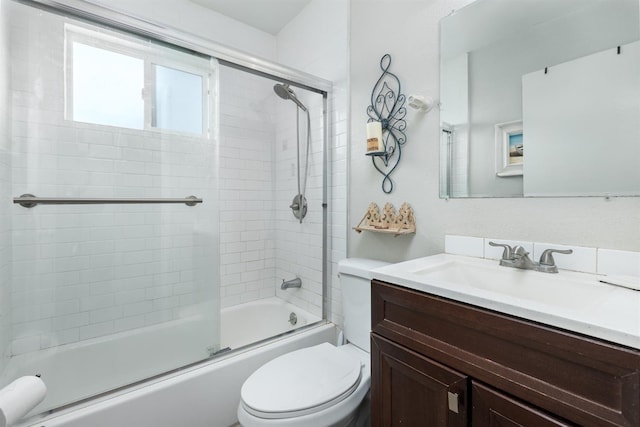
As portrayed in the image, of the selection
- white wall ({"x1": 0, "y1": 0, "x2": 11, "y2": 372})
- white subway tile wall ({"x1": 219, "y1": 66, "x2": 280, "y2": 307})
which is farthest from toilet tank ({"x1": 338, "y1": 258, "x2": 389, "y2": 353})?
white wall ({"x1": 0, "y1": 0, "x2": 11, "y2": 372})

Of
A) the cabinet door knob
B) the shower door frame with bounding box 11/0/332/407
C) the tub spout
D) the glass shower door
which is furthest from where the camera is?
the tub spout

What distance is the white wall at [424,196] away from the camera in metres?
0.93

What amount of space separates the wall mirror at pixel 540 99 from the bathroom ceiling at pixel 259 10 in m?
1.28

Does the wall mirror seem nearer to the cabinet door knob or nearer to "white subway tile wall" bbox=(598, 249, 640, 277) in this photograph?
"white subway tile wall" bbox=(598, 249, 640, 277)

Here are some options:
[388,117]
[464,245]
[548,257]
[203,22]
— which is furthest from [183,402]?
[203,22]

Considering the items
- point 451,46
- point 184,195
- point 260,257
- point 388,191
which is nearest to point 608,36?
point 451,46

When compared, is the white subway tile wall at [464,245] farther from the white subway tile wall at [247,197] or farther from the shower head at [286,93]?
the white subway tile wall at [247,197]

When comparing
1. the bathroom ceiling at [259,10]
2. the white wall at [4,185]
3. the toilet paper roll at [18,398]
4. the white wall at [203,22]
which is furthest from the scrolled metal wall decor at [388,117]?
the white wall at [4,185]

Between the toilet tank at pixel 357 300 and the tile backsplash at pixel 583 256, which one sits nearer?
the tile backsplash at pixel 583 256

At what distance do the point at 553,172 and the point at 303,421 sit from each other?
1.18 meters

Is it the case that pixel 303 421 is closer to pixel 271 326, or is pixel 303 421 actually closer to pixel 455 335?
pixel 455 335

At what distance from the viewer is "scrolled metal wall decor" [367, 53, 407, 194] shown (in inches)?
57.7

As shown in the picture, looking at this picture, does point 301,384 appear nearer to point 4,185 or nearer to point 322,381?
point 322,381

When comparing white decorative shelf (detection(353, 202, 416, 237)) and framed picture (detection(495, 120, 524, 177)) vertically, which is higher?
framed picture (detection(495, 120, 524, 177))
